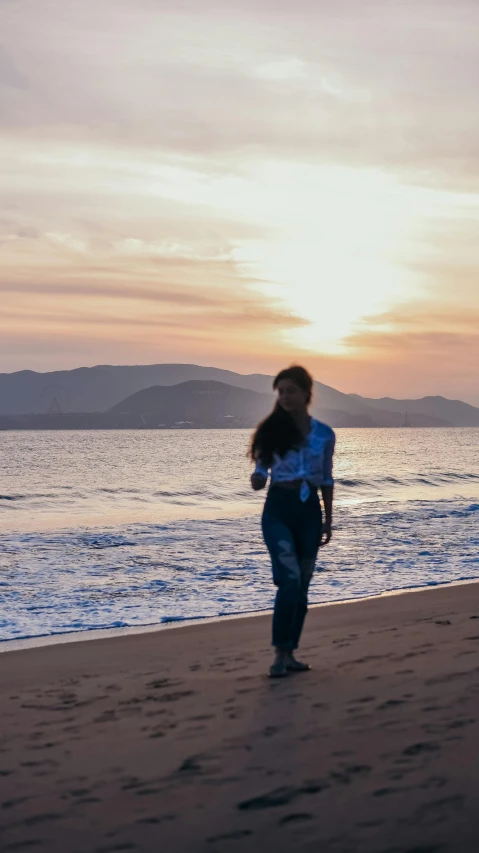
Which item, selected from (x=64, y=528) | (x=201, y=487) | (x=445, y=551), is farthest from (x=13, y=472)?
(x=445, y=551)

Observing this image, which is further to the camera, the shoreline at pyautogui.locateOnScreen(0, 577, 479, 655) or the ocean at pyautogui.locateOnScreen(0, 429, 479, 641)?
the ocean at pyautogui.locateOnScreen(0, 429, 479, 641)

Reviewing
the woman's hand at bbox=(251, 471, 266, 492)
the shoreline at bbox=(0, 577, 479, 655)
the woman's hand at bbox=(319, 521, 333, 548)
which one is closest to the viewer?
the woman's hand at bbox=(251, 471, 266, 492)

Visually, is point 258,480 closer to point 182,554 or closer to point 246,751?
point 246,751

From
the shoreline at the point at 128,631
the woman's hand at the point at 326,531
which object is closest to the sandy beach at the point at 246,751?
the woman's hand at the point at 326,531

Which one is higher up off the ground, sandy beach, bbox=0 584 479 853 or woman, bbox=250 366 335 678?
woman, bbox=250 366 335 678

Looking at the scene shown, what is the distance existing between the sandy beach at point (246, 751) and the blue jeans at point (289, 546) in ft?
1.30

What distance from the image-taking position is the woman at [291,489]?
5.52 m

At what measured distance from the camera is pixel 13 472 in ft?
161

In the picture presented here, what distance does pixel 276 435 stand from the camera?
5.54 m

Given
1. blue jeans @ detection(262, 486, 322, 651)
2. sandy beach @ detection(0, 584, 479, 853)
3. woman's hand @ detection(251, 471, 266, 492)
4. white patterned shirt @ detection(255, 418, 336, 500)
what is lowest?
sandy beach @ detection(0, 584, 479, 853)

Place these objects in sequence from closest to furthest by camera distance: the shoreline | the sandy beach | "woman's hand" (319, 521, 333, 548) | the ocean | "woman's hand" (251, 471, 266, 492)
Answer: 1. the sandy beach
2. "woman's hand" (251, 471, 266, 492)
3. "woman's hand" (319, 521, 333, 548)
4. the shoreline
5. the ocean

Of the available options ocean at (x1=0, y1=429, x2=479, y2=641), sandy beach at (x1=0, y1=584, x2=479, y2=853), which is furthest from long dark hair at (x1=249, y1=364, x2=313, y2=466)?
ocean at (x1=0, y1=429, x2=479, y2=641)

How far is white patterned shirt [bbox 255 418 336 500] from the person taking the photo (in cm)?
554

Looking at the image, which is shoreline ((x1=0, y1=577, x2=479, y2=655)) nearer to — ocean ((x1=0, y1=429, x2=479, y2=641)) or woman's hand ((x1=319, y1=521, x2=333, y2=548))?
ocean ((x1=0, y1=429, x2=479, y2=641))
